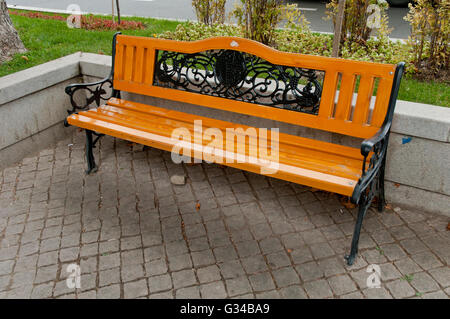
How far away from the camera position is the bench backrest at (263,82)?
Result: 11.4 feet

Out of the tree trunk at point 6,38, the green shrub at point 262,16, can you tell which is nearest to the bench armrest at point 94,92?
the tree trunk at point 6,38

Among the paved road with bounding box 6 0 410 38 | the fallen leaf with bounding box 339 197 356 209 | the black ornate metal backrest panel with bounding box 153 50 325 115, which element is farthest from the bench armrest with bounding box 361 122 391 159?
the paved road with bounding box 6 0 410 38

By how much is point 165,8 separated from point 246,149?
30.5 ft

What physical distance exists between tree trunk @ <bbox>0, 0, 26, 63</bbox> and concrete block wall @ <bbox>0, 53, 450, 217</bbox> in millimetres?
923

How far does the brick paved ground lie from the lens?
3.10m

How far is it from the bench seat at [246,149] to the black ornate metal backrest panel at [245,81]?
0.88ft

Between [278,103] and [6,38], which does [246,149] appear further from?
[6,38]

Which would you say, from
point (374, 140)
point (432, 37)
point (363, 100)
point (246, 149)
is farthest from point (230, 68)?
point (432, 37)

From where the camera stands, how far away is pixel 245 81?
13.1 ft

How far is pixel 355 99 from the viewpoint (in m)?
3.71

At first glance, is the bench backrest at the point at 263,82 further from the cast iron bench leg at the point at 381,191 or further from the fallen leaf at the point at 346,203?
the fallen leaf at the point at 346,203
